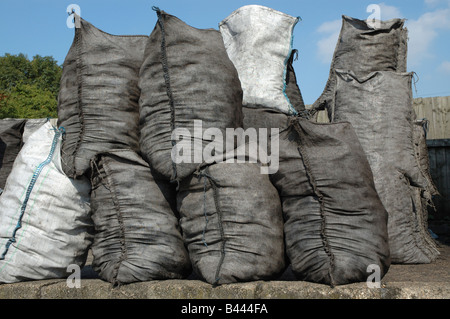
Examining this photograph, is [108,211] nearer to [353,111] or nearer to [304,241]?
[304,241]

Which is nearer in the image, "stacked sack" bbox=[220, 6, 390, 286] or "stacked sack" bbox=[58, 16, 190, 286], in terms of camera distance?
"stacked sack" bbox=[220, 6, 390, 286]

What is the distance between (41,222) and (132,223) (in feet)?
1.90

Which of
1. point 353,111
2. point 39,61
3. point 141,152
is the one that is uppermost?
point 39,61

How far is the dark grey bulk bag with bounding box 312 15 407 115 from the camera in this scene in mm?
3344

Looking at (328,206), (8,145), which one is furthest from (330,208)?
(8,145)

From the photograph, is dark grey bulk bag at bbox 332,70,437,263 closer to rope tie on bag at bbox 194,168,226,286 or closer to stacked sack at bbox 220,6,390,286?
stacked sack at bbox 220,6,390,286

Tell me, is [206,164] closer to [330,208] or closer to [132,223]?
[132,223]

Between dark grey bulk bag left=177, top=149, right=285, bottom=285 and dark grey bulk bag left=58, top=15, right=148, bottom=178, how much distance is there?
2.08 feet

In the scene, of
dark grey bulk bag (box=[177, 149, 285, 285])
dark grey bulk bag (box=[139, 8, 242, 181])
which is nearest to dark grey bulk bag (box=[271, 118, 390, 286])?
dark grey bulk bag (box=[177, 149, 285, 285])

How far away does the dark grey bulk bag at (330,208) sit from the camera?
7.49 feet

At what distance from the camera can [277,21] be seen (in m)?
3.29

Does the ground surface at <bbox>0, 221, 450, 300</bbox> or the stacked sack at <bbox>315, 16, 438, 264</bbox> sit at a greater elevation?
the stacked sack at <bbox>315, 16, 438, 264</bbox>

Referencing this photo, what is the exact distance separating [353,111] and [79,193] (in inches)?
72.6

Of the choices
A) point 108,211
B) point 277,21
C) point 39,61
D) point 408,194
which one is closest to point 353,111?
point 408,194
